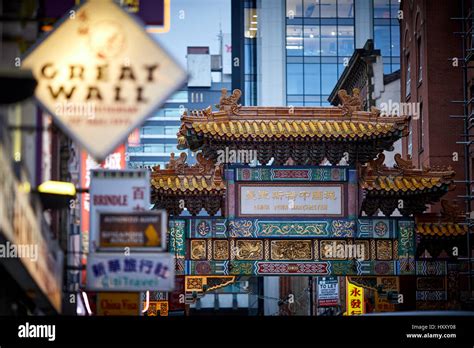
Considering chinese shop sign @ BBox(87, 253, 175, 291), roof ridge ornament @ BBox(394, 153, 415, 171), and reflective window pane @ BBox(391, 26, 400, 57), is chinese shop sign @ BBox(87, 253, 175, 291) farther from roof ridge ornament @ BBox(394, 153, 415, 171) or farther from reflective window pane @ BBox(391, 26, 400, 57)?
roof ridge ornament @ BBox(394, 153, 415, 171)

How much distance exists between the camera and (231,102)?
31.6 ft

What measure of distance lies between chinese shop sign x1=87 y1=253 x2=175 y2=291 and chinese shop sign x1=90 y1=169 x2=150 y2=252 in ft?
0.35

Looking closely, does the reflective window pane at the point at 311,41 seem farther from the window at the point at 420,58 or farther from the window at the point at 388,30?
the window at the point at 420,58

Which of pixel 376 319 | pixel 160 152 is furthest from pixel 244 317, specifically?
pixel 160 152

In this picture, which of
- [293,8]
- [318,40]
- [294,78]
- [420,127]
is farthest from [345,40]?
[420,127]

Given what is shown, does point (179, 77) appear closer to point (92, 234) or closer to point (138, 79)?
point (138, 79)

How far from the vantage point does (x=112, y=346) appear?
18.5ft

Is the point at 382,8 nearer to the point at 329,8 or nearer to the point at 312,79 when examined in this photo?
the point at 329,8

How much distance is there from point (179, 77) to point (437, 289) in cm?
490

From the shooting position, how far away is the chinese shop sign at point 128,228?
5402 mm

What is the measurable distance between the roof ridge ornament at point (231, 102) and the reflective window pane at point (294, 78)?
0.48m

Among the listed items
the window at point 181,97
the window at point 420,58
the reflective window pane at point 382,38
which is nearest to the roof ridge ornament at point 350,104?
the reflective window pane at point 382,38
